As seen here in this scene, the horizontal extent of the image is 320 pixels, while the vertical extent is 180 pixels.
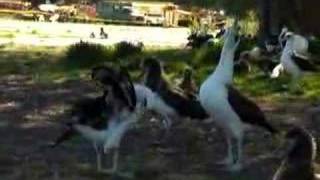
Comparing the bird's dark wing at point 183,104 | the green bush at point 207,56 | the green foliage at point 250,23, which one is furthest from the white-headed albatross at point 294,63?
the green foliage at point 250,23

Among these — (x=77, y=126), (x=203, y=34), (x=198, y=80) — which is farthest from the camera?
(x=203, y=34)

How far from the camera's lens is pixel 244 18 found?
27.4 metres

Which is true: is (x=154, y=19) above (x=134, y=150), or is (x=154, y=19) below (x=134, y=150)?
below

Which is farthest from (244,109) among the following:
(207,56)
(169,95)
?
(207,56)

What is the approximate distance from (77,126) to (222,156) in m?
1.96

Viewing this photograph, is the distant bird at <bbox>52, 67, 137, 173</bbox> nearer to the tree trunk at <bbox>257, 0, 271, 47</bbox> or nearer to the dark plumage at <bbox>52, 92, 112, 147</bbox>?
the dark plumage at <bbox>52, 92, 112, 147</bbox>

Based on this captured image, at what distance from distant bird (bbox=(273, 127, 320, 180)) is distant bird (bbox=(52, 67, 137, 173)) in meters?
2.46

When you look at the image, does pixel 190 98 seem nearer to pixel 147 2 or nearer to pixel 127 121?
pixel 127 121

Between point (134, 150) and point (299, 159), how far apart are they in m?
3.94

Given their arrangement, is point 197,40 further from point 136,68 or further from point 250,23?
point 136,68

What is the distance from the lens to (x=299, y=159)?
698 centimetres

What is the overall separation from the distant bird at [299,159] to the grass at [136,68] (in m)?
8.61

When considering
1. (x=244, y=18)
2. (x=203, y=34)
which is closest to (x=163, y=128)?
(x=244, y=18)

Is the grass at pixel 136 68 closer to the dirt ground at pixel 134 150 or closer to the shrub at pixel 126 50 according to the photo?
the shrub at pixel 126 50
